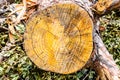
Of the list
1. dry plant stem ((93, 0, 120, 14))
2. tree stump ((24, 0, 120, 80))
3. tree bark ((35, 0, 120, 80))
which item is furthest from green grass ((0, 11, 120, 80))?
dry plant stem ((93, 0, 120, 14))

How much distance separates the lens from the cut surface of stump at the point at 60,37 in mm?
3021

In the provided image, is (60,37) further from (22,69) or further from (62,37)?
(22,69)

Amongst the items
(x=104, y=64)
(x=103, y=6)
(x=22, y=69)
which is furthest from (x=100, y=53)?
(x=22, y=69)

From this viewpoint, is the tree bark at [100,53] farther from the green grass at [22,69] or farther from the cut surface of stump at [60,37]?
the green grass at [22,69]

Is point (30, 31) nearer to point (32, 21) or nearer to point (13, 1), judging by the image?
point (32, 21)

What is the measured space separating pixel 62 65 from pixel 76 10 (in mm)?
647

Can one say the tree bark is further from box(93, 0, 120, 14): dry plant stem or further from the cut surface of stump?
the cut surface of stump

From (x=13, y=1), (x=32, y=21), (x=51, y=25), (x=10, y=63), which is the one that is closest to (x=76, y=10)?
(x=51, y=25)

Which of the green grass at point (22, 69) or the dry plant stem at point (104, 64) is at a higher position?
the dry plant stem at point (104, 64)

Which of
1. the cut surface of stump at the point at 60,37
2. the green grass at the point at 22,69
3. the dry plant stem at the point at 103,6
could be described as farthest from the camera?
the green grass at the point at 22,69

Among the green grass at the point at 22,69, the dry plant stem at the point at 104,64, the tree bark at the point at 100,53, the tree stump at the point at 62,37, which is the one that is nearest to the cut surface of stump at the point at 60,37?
the tree stump at the point at 62,37

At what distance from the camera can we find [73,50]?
10.1 feet

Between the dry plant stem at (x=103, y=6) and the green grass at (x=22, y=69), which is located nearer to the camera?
the dry plant stem at (x=103, y=6)

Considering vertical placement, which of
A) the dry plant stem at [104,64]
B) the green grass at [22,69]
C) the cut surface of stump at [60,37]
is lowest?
the green grass at [22,69]
